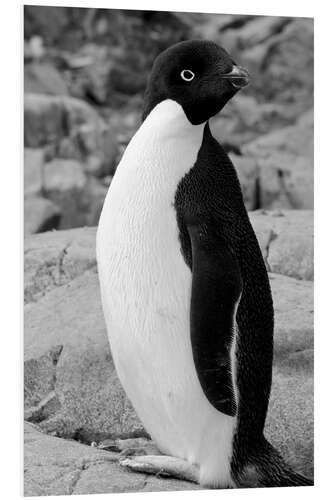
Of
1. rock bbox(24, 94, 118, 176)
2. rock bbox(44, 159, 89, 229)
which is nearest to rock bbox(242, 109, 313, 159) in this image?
rock bbox(24, 94, 118, 176)

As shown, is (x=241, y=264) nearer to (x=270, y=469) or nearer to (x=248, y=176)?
(x=270, y=469)

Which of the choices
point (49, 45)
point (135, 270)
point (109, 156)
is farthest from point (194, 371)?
point (49, 45)

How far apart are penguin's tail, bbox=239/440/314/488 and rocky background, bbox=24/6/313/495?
0.86 ft

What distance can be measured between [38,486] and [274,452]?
0.78 meters

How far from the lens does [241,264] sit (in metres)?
2.95

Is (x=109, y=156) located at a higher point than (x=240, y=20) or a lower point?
lower

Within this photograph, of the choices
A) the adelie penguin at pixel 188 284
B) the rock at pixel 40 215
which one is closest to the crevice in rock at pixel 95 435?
the adelie penguin at pixel 188 284

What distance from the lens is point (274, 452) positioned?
3.16 meters

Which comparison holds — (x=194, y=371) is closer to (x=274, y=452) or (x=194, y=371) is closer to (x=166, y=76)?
(x=274, y=452)

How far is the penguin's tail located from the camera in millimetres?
3094

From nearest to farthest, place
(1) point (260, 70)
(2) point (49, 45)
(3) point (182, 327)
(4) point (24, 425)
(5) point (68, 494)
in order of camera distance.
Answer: (3) point (182, 327) < (5) point (68, 494) < (4) point (24, 425) < (2) point (49, 45) < (1) point (260, 70)

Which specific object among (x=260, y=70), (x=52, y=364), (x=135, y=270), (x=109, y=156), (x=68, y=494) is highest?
(x=260, y=70)

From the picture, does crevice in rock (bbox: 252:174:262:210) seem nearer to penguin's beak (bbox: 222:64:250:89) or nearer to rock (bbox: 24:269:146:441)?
rock (bbox: 24:269:146:441)

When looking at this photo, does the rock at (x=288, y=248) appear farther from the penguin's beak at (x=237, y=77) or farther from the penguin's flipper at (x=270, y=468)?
the penguin's beak at (x=237, y=77)
